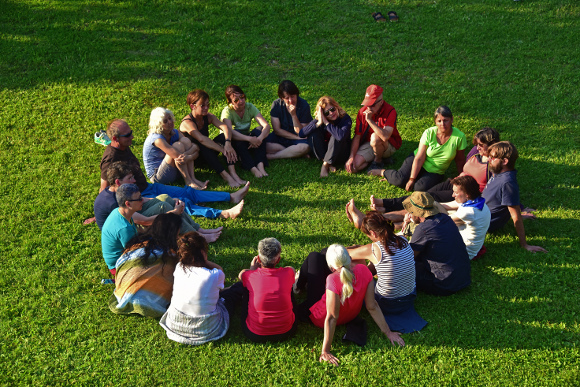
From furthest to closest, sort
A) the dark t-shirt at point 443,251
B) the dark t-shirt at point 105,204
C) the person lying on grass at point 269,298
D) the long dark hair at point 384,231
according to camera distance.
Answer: the dark t-shirt at point 105,204, the dark t-shirt at point 443,251, the long dark hair at point 384,231, the person lying on grass at point 269,298

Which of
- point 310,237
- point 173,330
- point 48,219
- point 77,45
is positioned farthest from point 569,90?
point 77,45

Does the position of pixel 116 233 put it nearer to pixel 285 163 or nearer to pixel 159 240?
pixel 159 240

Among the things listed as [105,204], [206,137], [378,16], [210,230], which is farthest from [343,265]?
[378,16]

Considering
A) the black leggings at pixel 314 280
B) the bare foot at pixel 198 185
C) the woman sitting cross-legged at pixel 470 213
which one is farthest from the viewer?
the bare foot at pixel 198 185

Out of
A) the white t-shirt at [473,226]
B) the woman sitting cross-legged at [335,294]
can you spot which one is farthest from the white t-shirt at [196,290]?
the white t-shirt at [473,226]

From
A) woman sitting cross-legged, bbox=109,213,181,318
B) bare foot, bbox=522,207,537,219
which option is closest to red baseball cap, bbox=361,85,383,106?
bare foot, bbox=522,207,537,219

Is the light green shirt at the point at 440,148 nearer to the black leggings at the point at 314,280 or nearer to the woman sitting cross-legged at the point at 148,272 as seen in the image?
the black leggings at the point at 314,280

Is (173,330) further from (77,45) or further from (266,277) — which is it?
(77,45)

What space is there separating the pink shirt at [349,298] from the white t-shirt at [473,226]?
5.93 ft

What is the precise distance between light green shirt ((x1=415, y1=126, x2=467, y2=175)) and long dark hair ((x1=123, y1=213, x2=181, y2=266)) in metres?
4.53

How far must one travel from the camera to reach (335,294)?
5602 mm

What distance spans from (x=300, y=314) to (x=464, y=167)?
3.87 m

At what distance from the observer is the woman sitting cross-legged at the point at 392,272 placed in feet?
19.7

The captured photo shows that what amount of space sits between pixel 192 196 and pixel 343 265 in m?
3.70
